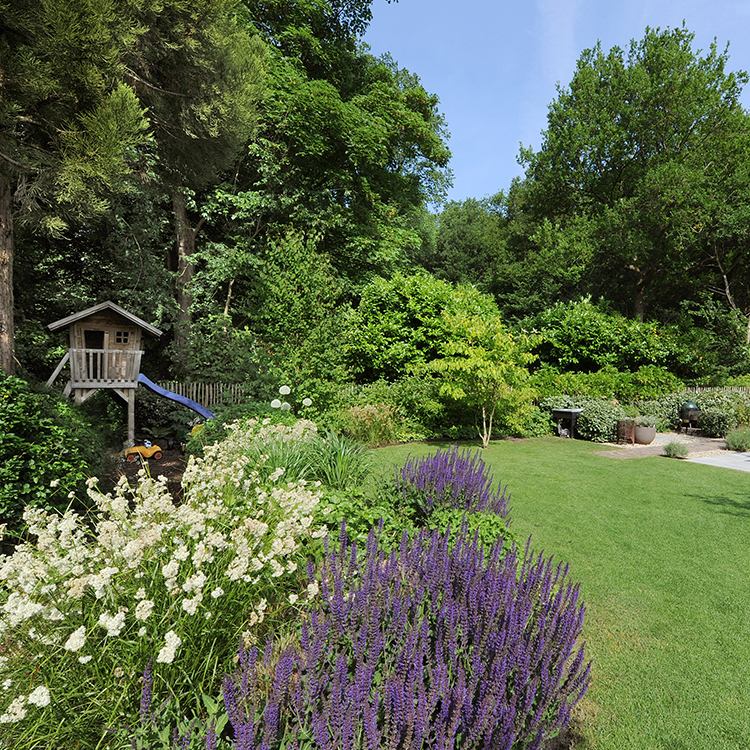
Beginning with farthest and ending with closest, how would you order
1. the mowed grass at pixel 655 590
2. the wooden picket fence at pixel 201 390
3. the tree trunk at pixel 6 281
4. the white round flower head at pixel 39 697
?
the wooden picket fence at pixel 201 390 → the tree trunk at pixel 6 281 → the mowed grass at pixel 655 590 → the white round flower head at pixel 39 697

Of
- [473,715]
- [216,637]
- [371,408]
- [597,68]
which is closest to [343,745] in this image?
[473,715]

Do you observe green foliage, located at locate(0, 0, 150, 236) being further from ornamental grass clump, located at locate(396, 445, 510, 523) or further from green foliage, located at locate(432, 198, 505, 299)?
green foliage, located at locate(432, 198, 505, 299)

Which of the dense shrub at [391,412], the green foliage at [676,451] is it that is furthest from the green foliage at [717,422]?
the dense shrub at [391,412]

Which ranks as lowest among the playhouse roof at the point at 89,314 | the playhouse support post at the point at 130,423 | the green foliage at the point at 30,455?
the playhouse support post at the point at 130,423

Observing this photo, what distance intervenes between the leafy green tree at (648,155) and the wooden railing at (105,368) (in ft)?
67.7

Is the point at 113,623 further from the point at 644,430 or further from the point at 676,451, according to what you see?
the point at 644,430

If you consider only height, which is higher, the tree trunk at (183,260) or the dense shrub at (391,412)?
the tree trunk at (183,260)

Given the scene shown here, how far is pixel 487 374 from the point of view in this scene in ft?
32.4

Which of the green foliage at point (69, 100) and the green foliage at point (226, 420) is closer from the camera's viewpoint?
the green foliage at point (69, 100)

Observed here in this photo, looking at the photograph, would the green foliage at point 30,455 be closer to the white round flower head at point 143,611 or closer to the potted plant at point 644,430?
the white round flower head at point 143,611

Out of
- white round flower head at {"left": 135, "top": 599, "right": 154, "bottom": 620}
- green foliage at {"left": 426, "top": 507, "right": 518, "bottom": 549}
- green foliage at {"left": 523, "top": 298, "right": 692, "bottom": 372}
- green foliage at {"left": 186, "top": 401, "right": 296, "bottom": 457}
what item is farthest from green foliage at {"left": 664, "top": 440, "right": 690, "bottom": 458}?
white round flower head at {"left": 135, "top": 599, "right": 154, "bottom": 620}

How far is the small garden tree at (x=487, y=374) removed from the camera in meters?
10.2

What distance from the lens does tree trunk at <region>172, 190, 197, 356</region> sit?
48.9 ft

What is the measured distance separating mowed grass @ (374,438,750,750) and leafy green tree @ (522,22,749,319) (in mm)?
16512
